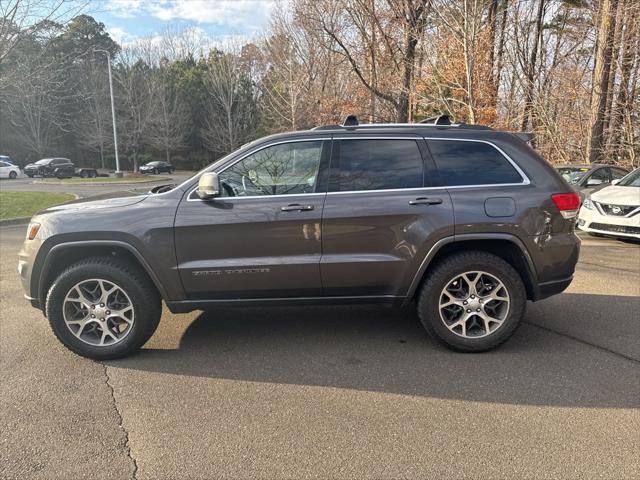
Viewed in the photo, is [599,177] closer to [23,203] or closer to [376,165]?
[376,165]

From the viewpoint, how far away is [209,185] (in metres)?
3.65

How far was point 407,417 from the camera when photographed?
3.04m

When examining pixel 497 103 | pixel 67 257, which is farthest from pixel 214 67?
pixel 67 257

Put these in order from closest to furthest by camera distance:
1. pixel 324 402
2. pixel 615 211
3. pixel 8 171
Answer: pixel 324 402 → pixel 615 211 → pixel 8 171

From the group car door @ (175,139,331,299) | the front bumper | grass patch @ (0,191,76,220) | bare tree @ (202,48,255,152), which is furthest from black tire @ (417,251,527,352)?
bare tree @ (202,48,255,152)

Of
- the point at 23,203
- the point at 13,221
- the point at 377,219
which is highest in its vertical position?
the point at 377,219

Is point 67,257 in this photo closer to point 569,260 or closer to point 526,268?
point 526,268

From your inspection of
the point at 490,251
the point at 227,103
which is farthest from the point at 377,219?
the point at 227,103

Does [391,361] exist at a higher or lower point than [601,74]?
lower

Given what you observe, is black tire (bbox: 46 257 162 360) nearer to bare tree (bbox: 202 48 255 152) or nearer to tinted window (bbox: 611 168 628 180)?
tinted window (bbox: 611 168 628 180)

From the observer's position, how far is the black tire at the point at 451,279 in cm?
386

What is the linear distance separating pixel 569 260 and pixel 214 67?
46.3 m

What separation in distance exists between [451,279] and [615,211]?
20.6 feet

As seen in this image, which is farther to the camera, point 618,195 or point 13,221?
point 13,221
